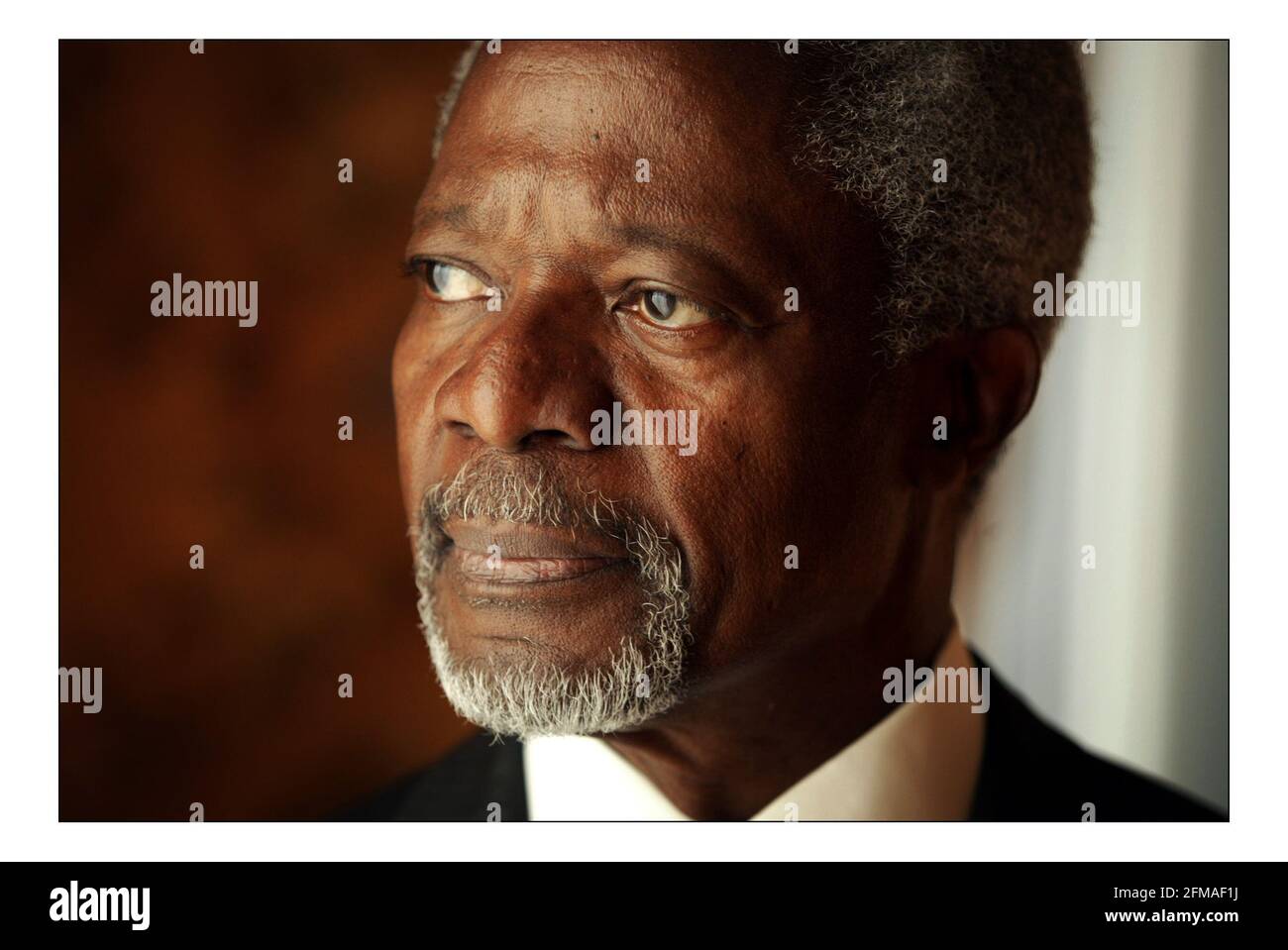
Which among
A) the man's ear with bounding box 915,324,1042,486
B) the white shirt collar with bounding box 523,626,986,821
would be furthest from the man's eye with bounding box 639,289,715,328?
the white shirt collar with bounding box 523,626,986,821

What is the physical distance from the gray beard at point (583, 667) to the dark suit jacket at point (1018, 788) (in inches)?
11.1

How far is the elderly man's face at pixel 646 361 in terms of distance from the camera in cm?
130

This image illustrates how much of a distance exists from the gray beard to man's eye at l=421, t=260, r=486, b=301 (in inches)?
7.9

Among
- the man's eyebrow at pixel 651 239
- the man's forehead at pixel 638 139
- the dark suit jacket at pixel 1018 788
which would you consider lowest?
the dark suit jacket at pixel 1018 788

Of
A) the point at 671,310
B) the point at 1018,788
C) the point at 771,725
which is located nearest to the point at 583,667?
the point at 771,725

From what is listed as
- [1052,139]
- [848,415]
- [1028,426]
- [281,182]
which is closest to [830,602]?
[848,415]

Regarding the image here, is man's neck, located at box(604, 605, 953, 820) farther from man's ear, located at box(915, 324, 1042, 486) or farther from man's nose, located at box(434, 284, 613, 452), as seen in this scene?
man's nose, located at box(434, 284, 613, 452)

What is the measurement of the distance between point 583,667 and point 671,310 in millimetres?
409

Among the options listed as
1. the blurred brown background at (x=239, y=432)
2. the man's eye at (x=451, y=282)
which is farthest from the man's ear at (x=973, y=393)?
the blurred brown background at (x=239, y=432)

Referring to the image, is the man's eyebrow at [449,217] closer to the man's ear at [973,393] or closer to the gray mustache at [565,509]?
the gray mustache at [565,509]

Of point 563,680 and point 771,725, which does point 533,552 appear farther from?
point 771,725
